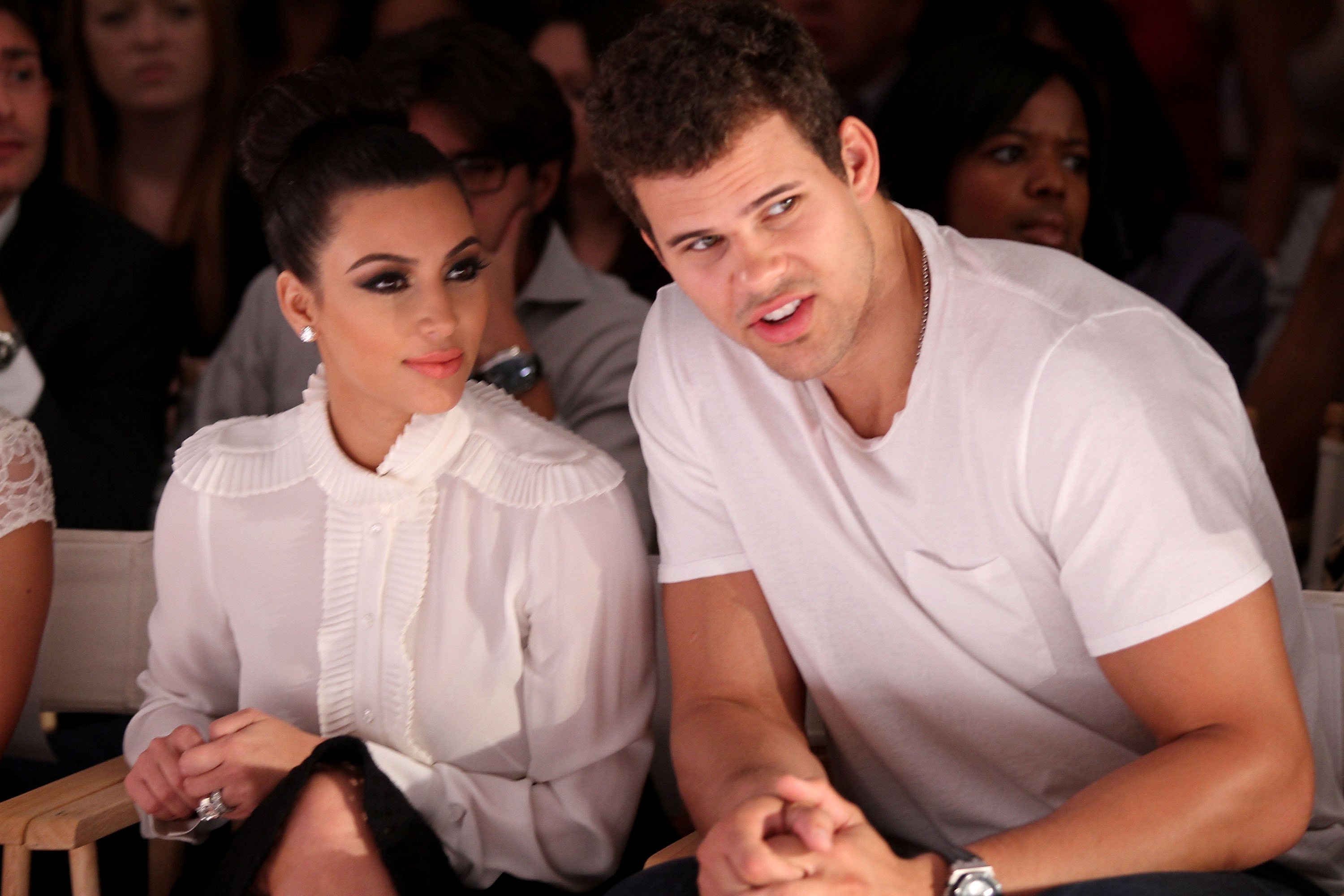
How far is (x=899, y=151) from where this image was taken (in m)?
2.28

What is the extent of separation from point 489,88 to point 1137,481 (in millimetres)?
1404

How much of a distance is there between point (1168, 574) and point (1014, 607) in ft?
0.69

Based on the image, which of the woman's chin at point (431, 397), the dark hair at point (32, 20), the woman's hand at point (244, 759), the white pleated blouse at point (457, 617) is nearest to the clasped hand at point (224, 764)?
the woman's hand at point (244, 759)

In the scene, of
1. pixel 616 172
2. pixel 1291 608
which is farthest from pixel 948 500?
pixel 616 172

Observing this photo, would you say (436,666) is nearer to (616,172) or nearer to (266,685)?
(266,685)

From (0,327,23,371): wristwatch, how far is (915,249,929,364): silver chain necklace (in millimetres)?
1567

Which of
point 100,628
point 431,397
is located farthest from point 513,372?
point 100,628

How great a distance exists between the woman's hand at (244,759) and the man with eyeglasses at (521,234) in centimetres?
81

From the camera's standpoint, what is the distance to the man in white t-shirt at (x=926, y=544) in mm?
1211

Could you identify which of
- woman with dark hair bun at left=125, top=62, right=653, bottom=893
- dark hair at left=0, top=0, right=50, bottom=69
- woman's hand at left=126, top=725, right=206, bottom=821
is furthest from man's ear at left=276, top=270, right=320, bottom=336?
dark hair at left=0, top=0, right=50, bottom=69

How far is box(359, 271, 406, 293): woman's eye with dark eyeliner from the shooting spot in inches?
61.1

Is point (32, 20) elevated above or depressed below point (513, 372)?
above

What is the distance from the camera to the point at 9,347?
223cm

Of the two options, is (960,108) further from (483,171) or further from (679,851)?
(679,851)
